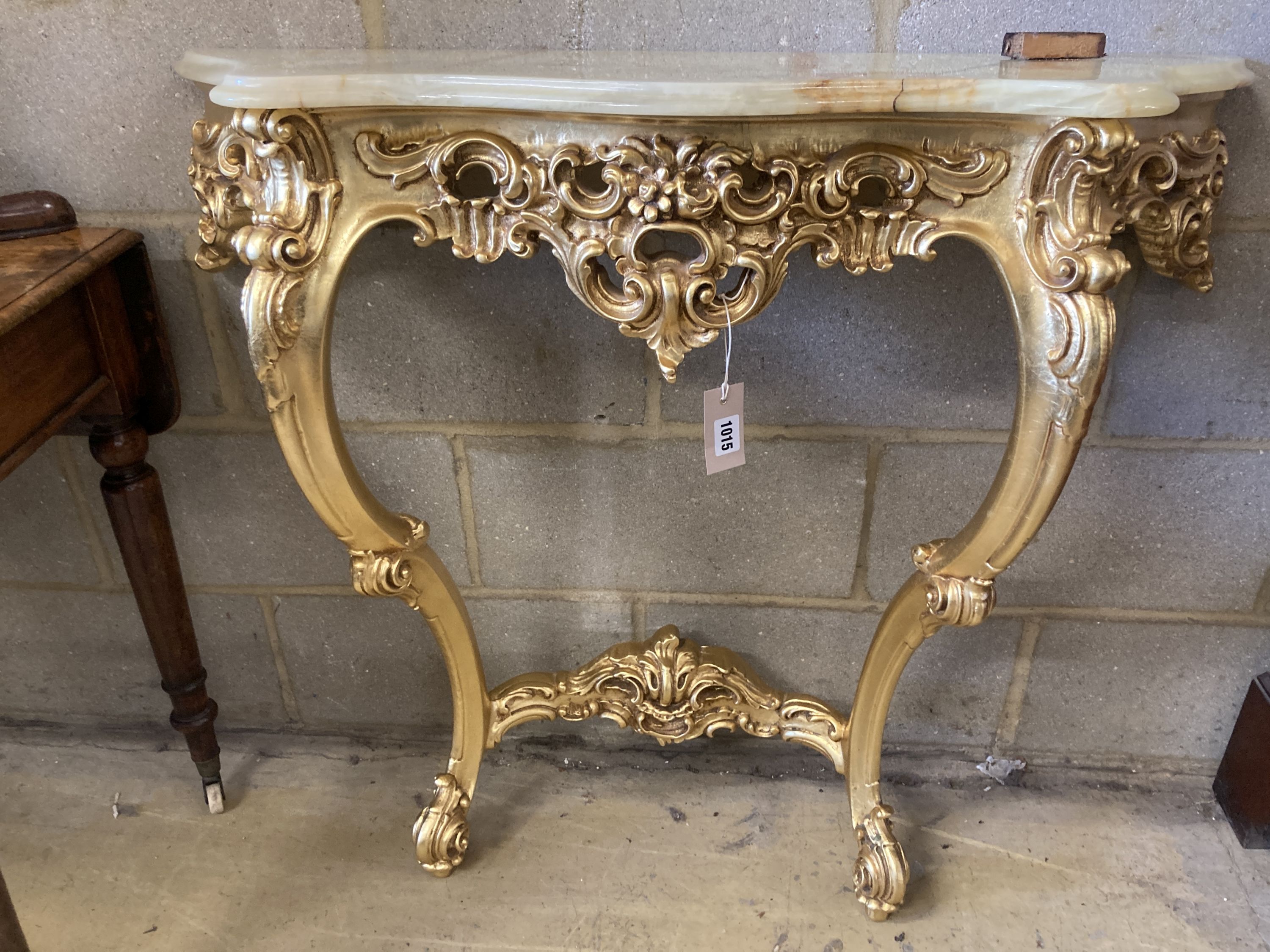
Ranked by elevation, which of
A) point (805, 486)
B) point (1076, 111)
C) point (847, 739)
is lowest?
point (847, 739)

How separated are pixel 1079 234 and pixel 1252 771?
76cm

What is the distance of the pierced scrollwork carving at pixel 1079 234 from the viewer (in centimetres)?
60

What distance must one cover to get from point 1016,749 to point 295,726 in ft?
3.10

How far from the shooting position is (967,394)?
3.10 feet

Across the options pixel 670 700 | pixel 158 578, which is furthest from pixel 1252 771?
pixel 158 578

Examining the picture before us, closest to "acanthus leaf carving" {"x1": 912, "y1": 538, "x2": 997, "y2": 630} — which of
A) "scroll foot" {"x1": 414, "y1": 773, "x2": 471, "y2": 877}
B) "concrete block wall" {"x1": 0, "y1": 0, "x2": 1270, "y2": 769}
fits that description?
"concrete block wall" {"x1": 0, "y1": 0, "x2": 1270, "y2": 769}

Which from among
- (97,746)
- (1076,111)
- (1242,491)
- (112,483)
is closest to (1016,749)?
(1242,491)

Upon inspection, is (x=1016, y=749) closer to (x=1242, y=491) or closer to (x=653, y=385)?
(x=1242, y=491)

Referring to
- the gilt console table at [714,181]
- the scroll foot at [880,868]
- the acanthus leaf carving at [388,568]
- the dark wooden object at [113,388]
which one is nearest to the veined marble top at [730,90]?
the gilt console table at [714,181]

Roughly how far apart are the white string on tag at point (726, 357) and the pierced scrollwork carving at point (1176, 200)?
0.30 m

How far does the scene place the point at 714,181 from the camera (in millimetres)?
628

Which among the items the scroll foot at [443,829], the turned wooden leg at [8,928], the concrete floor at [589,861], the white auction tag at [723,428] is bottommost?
the concrete floor at [589,861]

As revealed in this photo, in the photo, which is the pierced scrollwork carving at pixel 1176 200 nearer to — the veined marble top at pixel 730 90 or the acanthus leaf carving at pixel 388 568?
the veined marble top at pixel 730 90

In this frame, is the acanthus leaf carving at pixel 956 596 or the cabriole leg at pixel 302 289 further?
the acanthus leaf carving at pixel 956 596
